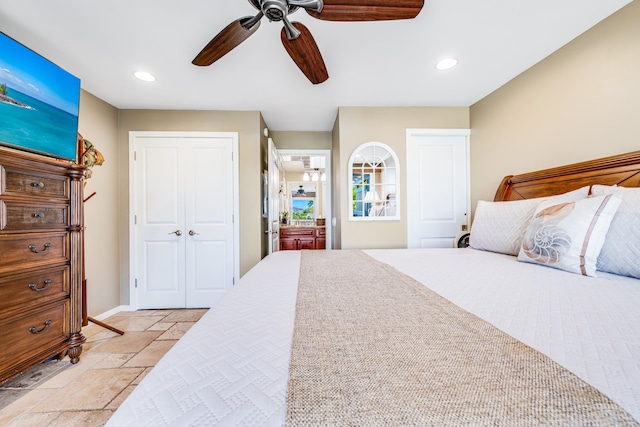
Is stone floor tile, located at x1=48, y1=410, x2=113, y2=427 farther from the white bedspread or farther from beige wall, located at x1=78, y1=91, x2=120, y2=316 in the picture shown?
beige wall, located at x1=78, y1=91, x2=120, y2=316

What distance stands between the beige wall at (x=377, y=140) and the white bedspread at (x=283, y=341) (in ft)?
5.85

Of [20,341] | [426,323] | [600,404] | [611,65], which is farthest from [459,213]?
[20,341]

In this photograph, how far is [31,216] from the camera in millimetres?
1532

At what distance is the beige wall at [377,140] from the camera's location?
9.70 feet

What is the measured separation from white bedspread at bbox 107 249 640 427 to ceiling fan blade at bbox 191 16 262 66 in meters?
1.29

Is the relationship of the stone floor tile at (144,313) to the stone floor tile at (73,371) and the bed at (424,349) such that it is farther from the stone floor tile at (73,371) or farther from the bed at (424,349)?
the bed at (424,349)

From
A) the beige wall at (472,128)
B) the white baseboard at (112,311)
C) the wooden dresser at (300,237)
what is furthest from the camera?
the wooden dresser at (300,237)

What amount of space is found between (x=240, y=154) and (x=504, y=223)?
271 cm

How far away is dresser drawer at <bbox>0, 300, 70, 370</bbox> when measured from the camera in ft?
4.59

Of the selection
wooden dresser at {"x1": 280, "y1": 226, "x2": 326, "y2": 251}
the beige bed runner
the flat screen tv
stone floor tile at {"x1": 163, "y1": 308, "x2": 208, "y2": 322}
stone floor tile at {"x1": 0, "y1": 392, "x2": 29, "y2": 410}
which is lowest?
stone floor tile at {"x1": 163, "y1": 308, "x2": 208, "y2": 322}

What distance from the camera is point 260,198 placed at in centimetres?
314

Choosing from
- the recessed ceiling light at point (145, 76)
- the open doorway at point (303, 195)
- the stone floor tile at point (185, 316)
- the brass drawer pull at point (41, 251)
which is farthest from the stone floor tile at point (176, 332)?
the open doorway at point (303, 195)

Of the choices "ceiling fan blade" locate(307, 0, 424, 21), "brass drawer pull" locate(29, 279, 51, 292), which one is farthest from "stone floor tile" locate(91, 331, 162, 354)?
"ceiling fan blade" locate(307, 0, 424, 21)

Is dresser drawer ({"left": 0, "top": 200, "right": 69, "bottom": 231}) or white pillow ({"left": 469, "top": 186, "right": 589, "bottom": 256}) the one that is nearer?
dresser drawer ({"left": 0, "top": 200, "right": 69, "bottom": 231})
